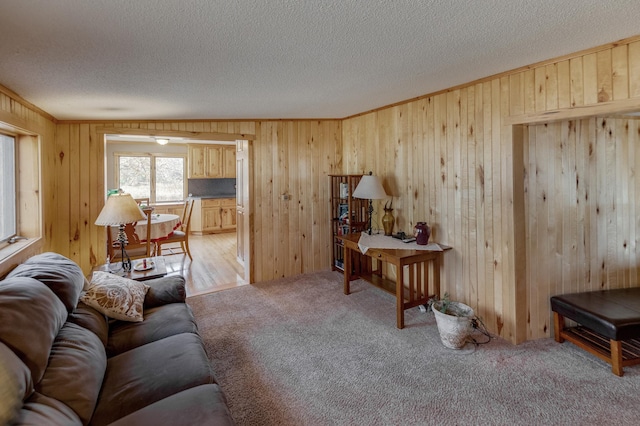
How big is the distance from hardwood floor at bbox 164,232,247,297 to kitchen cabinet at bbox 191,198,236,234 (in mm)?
852

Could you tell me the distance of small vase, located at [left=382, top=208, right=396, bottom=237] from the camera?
3.81 metres

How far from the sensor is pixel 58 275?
190 cm

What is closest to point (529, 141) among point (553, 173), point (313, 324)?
point (553, 173)

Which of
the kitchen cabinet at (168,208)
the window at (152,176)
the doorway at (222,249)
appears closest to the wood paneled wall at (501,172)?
the doorway at (222,249)

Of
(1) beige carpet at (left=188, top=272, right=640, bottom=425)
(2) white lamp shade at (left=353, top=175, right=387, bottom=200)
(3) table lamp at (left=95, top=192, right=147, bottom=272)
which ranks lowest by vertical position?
(1) beige carpet at (left=188, top=272, right=640, bottom=425)

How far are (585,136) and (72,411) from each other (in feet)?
12.8

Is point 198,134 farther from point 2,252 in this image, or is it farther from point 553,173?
point 553,173

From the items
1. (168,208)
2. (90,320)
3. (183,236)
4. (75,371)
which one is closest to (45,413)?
(75,371)

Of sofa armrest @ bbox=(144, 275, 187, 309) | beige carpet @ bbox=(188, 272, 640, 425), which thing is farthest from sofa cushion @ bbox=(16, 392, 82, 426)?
sofa armrest @ bbox=(144, 275, 187, 309)

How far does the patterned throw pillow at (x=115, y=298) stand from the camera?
211 centimetres

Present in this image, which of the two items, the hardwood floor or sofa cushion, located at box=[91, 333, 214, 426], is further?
the hardwood floor

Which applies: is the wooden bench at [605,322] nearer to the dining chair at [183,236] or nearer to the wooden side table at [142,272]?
the wooden side table at [142,272]

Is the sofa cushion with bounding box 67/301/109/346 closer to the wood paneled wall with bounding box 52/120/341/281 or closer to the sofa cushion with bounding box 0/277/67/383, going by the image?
the sofa cushion with bounding box 0/277/67/383

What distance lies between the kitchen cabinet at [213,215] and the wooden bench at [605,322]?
7.15 meters
